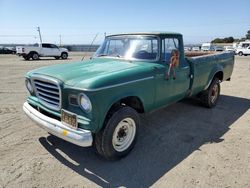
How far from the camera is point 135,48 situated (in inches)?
176

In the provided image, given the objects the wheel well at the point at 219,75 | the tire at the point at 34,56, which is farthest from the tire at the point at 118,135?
the tire at the point at 34,56

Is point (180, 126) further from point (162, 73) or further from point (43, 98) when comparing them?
point (43, 98)

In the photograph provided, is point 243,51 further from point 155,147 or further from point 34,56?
point 155,147

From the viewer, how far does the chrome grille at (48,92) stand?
11.1 feet

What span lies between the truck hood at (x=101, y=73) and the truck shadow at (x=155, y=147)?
123 centimetres

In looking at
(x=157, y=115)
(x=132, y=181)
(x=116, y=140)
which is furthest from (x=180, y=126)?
(x=132, y=181)

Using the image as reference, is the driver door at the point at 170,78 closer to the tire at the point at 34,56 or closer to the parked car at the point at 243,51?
the tire at the point at 34,56

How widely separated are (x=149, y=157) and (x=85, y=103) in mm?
1395

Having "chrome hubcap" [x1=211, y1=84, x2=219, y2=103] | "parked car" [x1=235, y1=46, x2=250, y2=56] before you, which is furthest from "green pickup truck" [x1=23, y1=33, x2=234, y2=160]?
"parked car" [x1=235, y1=46, x2=250, y2=56]

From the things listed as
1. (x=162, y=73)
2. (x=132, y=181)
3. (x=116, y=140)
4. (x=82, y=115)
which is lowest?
(x=132, y=181)

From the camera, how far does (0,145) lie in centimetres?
407

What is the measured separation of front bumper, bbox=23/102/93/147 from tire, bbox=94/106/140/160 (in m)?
0.30

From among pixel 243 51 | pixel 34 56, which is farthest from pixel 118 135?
pixel 243 51

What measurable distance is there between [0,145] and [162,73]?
3063mm
